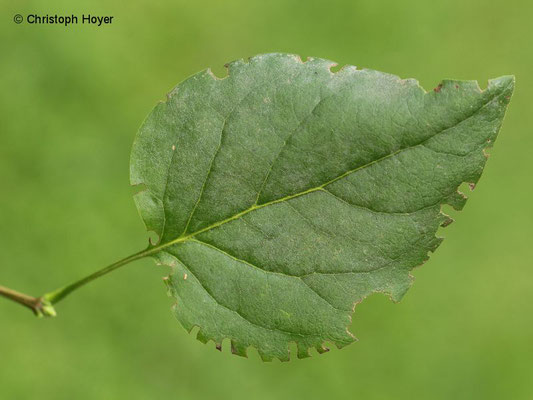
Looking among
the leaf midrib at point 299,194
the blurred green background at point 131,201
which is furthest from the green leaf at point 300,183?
the blurred green background at point 131,201

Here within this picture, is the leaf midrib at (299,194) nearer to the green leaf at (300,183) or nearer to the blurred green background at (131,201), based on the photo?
the green leaf at (300,183)

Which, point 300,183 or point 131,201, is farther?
point 131,201

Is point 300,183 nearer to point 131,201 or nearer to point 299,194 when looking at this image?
point 299,194

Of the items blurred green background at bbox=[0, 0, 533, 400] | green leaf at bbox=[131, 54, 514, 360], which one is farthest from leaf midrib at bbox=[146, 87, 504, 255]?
blurred green background at bbox=[0, 0, 533, 400]

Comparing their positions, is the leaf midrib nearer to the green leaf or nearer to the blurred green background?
the green leaf

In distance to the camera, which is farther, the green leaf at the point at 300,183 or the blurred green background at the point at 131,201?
the blurred green background at the point at 131,201

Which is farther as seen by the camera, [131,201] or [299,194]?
[131,201]

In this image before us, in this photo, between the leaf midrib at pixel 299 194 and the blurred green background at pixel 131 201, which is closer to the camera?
the leaf midrib at pixel 299 194

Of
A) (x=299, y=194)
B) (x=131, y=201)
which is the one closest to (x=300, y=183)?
(x=299, y=194)
